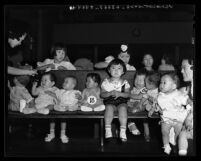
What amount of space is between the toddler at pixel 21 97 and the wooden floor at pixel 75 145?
0.44 m

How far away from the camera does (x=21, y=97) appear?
14.9 feet

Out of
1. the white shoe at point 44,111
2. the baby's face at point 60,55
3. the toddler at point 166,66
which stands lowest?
the white shoe at point 44,111

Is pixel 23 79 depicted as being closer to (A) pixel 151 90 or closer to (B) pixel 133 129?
(B) pixel 133 129

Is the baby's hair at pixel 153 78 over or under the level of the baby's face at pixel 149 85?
over

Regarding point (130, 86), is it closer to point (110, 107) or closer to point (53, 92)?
point (110, 107)

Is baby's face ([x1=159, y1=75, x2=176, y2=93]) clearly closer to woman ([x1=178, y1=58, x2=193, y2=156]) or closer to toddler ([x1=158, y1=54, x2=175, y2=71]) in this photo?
woman ([x1=178, y1=58, x2=193, y2=156])

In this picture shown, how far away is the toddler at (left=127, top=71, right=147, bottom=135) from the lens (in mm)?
4372

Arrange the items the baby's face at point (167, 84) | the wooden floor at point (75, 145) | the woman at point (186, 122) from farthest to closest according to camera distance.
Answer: the baby's face at point (167, 84) < the wooden floor at point (75, 145) < the woman at point (186, 122)

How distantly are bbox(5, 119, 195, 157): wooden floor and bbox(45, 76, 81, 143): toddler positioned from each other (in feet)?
0.36

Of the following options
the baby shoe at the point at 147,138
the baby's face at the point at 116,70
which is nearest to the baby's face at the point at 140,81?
the baby's face at the point at 116,70

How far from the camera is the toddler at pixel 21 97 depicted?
14.4 ft

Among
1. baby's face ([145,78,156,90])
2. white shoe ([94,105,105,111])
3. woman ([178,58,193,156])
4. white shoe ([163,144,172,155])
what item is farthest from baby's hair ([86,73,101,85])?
white shoe ([163,144,172,155])

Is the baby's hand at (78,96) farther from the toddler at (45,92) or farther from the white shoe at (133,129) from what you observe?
the white shoe at (133,129)

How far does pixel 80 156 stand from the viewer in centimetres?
373
